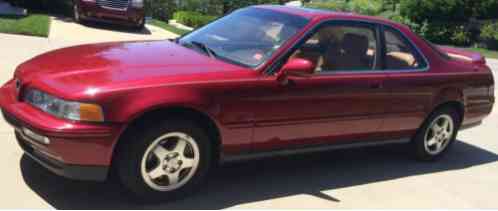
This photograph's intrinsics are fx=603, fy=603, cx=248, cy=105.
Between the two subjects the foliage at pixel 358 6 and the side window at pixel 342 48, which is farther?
the foliage at pixel 358 6

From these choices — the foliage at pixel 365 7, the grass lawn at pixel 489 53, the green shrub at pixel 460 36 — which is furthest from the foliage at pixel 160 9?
the green shrub at pixel 460 36

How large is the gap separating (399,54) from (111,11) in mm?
10016

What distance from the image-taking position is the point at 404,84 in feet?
17.8

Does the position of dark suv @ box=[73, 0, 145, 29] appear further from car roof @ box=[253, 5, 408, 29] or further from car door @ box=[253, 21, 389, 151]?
car door @ box=[253, 21, 389, 151]

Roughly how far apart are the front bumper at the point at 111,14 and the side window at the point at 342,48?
9.95 metres

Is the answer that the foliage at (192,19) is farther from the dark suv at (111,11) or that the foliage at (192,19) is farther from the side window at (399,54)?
the side window at (399,54)

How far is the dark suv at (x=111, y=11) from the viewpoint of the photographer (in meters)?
14.0

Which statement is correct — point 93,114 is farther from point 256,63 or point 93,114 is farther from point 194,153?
point 256,63

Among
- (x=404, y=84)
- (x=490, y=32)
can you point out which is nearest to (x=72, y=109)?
(x=404, y=84)

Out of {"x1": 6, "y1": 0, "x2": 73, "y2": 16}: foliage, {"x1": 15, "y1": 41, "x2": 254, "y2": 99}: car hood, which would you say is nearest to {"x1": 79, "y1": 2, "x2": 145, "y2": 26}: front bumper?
{"x1": 6, "y1": 0, "x2": 73, "y2": 16}: foliage

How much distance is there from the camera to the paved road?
4.32 metres

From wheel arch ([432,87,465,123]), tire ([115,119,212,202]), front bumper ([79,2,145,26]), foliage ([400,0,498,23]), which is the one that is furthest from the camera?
foliage ([400,0,498,23])

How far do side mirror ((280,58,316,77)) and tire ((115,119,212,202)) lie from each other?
80 cm

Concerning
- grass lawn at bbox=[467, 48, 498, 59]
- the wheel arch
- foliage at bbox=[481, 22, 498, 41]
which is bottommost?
grass lawn at bbox=[467, 48, 498, 59]
